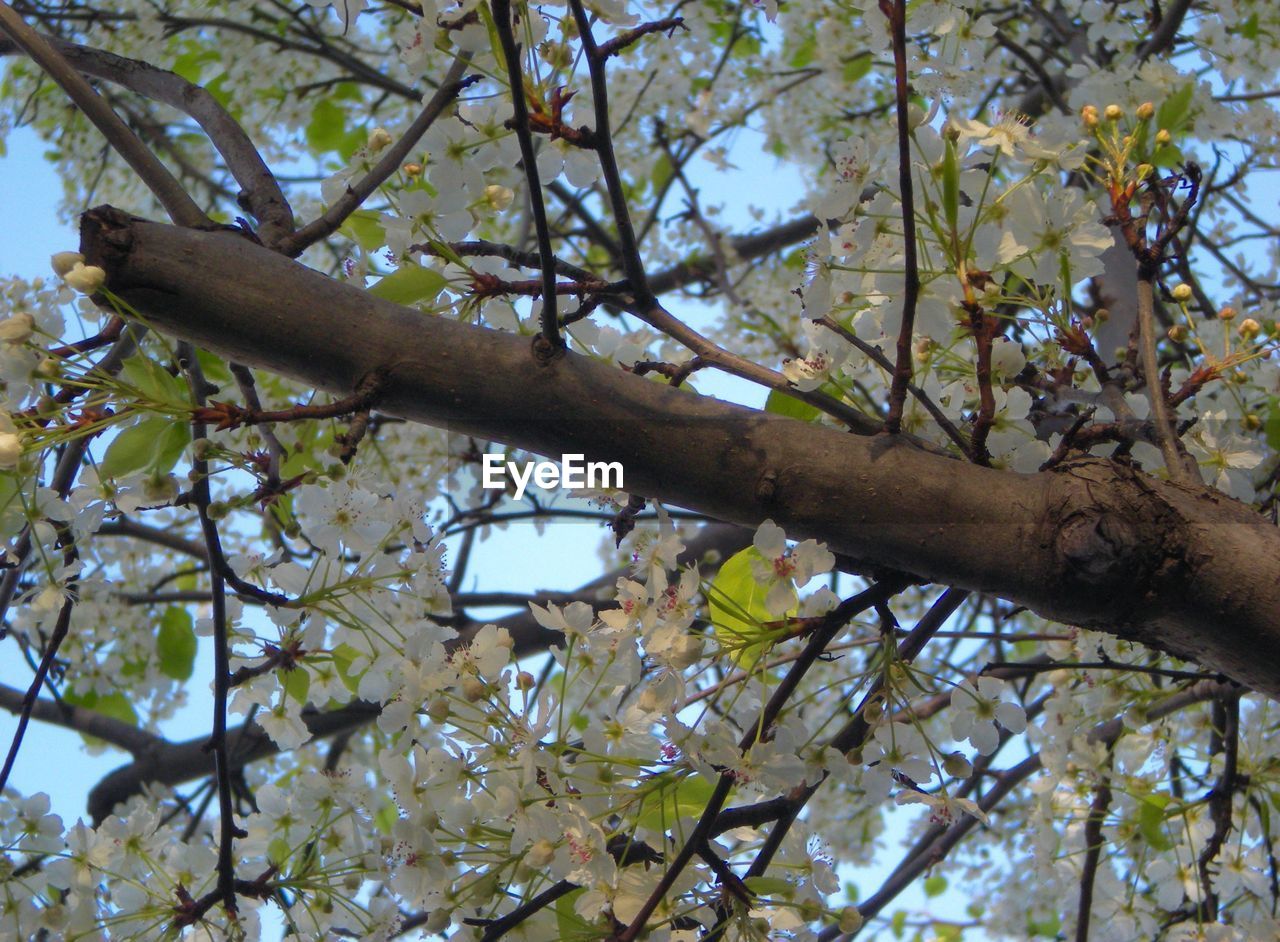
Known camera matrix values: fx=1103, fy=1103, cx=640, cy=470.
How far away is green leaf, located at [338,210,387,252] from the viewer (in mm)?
1755

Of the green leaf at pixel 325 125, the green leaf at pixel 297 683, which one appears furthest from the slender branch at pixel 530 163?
the green leaf at pixel 325 125

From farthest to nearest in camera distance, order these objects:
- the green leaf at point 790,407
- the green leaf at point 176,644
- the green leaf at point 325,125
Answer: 1. the green leaf at point 325,125
2. the green leaf at point 176,644
3. the green leaf at point 790,407

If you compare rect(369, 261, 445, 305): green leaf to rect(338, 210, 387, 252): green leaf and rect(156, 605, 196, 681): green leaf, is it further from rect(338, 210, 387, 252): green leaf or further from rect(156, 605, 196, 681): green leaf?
rect(156, 605, 196, 681): green leaf

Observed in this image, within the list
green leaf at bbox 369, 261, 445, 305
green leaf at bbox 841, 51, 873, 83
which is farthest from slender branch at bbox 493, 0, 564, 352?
green leaf at bbox 841, 51, 873, 83

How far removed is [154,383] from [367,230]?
1.64 feet

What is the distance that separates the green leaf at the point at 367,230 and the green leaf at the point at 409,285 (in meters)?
0.25

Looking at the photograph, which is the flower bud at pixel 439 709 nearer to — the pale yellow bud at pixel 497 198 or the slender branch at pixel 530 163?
the slender branch at pixel 530 163

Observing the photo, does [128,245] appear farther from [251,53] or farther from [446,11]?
[251,53]

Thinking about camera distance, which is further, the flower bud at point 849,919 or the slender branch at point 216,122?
the slender branch at point 216,122

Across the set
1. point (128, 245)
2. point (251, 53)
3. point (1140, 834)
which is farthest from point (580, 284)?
point (251, 53)

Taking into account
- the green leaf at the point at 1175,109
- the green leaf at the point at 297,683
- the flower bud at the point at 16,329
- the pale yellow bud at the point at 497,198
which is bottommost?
the green leaf at the point at 297,683

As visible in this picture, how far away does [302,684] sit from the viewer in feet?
6.31

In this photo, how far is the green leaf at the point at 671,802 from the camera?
1.34 metres

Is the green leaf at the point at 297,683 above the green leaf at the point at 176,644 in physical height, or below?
below
